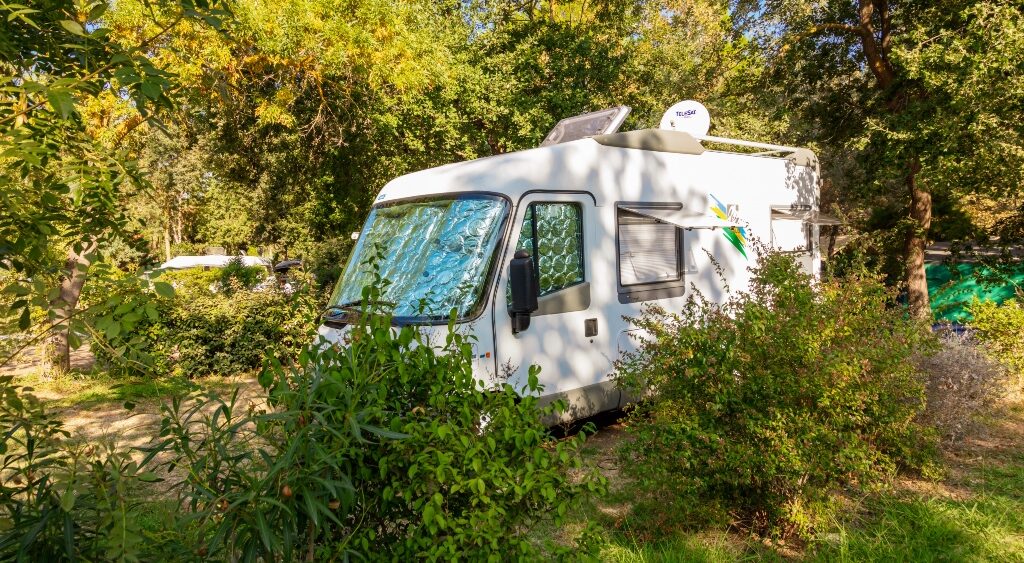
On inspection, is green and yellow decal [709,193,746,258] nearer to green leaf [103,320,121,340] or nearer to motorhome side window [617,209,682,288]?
motorhome side window [617,209,682,288]

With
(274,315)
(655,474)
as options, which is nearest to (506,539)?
(655,474)

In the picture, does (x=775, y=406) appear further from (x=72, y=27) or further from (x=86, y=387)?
(x=86, y=387)

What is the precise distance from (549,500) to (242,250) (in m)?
41.8

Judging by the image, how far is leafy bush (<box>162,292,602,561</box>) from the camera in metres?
2.03

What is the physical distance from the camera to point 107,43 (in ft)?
7.62

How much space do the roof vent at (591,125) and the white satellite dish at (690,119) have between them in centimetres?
90

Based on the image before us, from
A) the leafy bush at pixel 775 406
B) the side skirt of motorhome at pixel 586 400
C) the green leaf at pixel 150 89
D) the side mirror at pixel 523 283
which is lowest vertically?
the side skirt of motorhome at pixel 586 400

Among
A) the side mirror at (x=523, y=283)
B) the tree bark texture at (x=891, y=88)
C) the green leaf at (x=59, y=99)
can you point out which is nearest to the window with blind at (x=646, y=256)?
the side mirror at (x=523, y=283)

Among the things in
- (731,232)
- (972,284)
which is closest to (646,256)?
(731,232)

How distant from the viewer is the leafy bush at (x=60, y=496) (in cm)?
191

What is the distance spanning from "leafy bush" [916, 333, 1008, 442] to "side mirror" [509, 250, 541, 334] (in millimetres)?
3016

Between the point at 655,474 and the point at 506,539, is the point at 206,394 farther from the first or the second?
the point at 655,474

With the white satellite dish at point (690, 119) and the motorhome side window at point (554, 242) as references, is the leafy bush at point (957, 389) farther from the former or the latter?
the white satellite dish at point (690, 119)

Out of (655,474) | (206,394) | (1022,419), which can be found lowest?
(1022,419)
